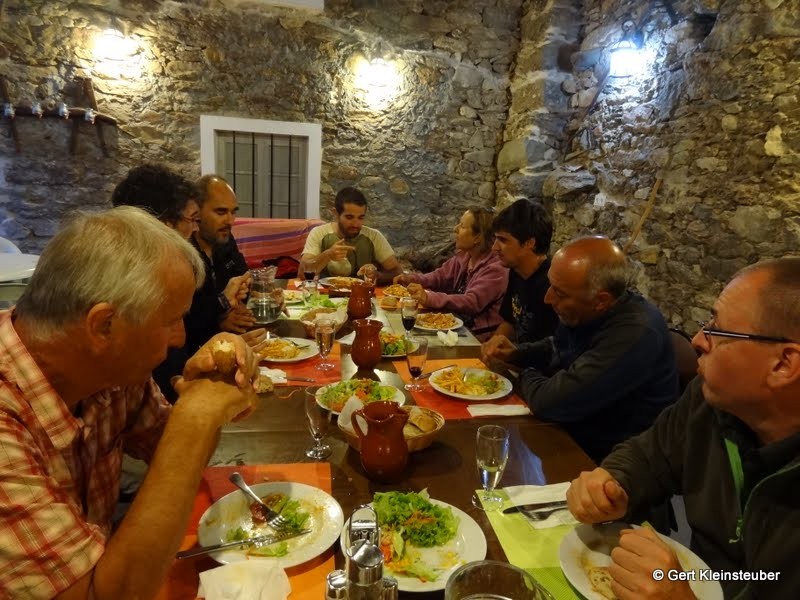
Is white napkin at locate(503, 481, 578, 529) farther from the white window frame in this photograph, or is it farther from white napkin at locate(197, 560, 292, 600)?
the white window frame

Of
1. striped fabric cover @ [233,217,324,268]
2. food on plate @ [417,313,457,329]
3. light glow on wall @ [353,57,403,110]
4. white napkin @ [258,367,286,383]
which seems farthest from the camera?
light glow on wall @ [353,57,403,110]

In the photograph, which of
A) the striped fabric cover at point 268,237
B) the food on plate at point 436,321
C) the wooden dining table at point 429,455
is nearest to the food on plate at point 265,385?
the wooden dining table at point 429,455

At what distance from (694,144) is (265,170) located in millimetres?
4184

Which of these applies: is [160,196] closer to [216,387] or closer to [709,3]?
[216,387]

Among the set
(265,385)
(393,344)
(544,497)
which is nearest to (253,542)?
(544,497)

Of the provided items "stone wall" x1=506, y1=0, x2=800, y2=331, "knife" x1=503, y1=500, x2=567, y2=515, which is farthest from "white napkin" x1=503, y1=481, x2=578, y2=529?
"stone wall" x1=506, y1=0, x2=800, y2=331

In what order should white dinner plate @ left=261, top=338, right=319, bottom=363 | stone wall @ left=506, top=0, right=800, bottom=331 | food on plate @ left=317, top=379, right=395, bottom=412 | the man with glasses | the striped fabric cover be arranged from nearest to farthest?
the man with glasses → food on plate @ left=317, top=379, right=395, bottom=412 → white dinner plate @ left=261, top=338, right=319, bottom=363 → stone wall @ left=506, top=0, right=800, bottom=331 → the striped fabric cover

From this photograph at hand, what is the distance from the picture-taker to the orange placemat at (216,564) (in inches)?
37.6

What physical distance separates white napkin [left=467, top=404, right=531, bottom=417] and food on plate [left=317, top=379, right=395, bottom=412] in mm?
275

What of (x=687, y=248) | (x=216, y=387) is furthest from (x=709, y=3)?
(x=216, y=387)

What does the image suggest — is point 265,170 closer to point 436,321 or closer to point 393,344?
point 436,321

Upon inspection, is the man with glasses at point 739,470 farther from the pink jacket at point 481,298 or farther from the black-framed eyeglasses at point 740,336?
the pink jacket at point 481,298

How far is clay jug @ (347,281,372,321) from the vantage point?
2.65m

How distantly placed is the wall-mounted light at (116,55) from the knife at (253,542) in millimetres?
5519
